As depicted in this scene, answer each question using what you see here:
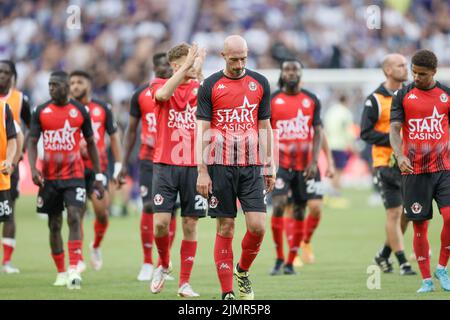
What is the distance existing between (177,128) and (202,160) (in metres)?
1.14

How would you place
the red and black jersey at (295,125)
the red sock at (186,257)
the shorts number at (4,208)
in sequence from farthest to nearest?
1. the red and black jersey at (295,125)
2. the shorts number at (4,208)
3. the red sock at (186,257)

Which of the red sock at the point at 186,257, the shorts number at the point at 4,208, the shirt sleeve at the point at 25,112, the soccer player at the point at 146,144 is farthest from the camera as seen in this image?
the shirt sleeve at the point at 25,112

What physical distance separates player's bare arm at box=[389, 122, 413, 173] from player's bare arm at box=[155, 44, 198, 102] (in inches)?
96.4

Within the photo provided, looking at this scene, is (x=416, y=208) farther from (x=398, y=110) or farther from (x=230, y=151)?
(x=230, y=151)

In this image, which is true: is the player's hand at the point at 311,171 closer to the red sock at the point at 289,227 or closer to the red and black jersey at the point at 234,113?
the red sock at the point at 289,227

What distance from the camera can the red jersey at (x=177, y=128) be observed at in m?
11.8

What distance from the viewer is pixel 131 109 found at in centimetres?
1389

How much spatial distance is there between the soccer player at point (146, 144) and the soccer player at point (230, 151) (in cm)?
284

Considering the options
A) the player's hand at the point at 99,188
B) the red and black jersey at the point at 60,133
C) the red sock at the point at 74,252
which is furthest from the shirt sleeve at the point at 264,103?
the player's hand at the point at 99,188

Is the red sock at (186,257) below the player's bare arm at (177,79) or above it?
below

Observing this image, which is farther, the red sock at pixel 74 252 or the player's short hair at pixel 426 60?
the red sock at pixel 74 252

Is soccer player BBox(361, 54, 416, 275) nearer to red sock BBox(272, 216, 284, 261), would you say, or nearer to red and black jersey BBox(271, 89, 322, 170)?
red and black jersey BBox(271, 89, 322, 170)
